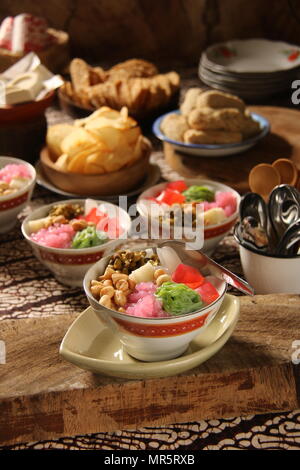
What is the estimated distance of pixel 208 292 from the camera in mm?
943

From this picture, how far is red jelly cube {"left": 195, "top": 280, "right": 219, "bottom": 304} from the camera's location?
36.7 inches

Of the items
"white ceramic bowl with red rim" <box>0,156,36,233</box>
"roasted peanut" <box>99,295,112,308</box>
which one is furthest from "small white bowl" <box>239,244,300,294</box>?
"white ceramic bowl with red rim" <box>0,156,36,233</box>

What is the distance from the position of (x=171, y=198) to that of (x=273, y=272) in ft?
1.00

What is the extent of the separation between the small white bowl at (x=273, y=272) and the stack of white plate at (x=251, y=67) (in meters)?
1.07

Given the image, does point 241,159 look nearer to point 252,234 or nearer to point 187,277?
point 252,234

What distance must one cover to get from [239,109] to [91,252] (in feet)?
2.30

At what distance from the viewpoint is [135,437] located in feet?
3.01

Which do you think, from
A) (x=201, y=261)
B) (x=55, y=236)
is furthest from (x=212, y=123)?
(x=201, y=261)

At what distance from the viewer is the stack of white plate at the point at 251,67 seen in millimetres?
2127

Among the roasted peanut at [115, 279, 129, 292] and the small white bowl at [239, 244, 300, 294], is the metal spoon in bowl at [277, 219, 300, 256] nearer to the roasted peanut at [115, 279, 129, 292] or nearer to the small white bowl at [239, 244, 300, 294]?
the small white bowl at [239, 244, 300, 294]

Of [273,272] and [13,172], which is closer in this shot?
[273,272]

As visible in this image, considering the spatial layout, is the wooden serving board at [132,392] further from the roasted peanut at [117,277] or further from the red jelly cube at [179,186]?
the red jelly cube at [179,186]

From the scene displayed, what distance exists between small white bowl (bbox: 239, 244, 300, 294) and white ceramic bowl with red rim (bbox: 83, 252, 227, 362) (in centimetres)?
24

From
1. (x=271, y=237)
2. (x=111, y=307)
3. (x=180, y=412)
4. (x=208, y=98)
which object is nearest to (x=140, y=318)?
(x=111, y=307)
